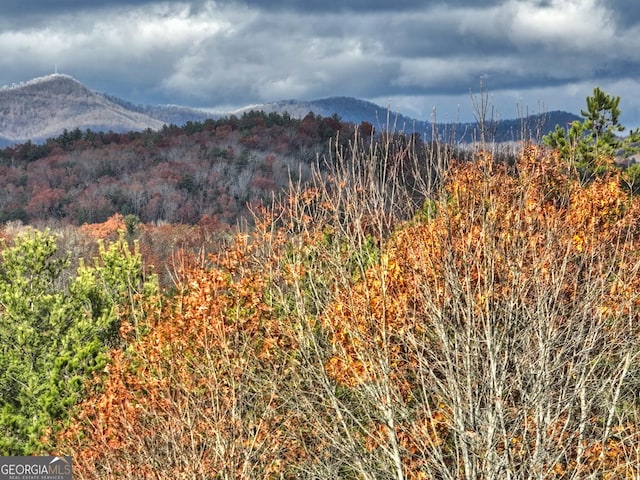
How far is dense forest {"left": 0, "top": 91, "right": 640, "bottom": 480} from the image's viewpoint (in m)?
12.3

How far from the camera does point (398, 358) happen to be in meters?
13.9

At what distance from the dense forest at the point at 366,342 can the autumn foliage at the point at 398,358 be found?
8 centimetres

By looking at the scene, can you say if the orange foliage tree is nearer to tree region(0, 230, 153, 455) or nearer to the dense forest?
the dense forest

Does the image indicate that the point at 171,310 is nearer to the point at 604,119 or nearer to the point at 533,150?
the point at 533,150

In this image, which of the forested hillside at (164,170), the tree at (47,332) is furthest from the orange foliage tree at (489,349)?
the forested hillside at (164,170)

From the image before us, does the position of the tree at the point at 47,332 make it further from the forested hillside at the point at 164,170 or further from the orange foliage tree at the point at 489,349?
the forested hillside at the point at 164,170

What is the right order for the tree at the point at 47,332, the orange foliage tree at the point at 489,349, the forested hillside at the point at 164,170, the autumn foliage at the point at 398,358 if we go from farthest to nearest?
the forested hillside at the point at 164,170
the tree at the point at 47,332
the autumn foliage at the point at 398,358
the orange foliage tree at the point at 489,349

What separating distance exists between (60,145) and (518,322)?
415 ft

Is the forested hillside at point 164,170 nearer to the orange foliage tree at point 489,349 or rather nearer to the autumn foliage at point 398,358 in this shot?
the autumn foliage at point 398,358

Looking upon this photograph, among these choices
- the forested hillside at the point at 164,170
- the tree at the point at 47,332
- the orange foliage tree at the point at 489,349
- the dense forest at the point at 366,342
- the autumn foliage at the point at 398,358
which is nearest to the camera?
the orange foliage tree at the point at 489,349

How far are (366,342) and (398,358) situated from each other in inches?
50.4

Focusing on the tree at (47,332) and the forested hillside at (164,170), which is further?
the forested hillside at (164,170)

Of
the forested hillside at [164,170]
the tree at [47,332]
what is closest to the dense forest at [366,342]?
the tree at [47,332]

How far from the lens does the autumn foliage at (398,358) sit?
12180 mm
